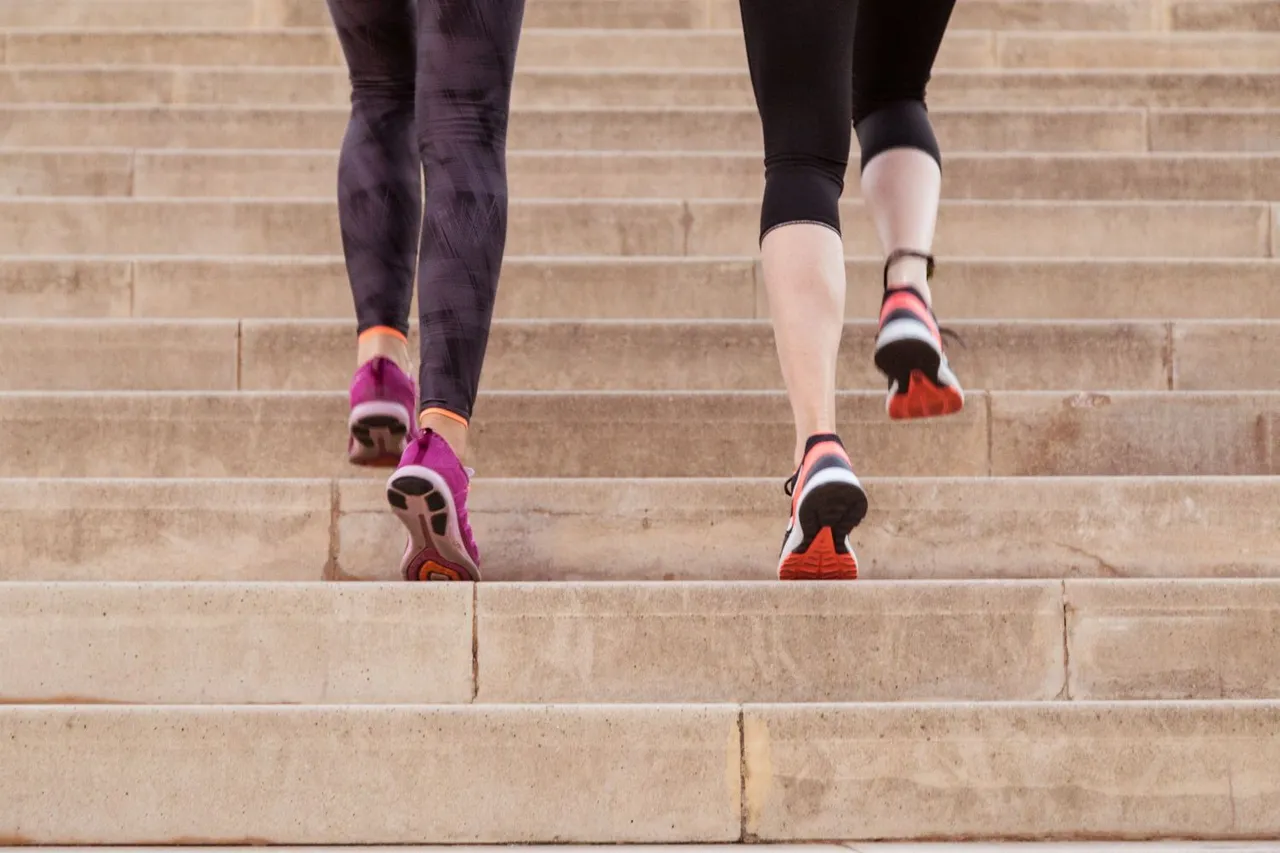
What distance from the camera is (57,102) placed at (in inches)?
234

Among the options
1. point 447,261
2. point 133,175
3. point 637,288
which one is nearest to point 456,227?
point 447,261

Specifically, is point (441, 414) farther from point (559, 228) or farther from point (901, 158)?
point (559, 228)

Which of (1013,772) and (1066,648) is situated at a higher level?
(1066,648)

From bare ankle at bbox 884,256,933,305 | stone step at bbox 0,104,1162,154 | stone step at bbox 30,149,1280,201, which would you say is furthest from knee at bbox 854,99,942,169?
stone step at bbox 0,104,1162,154

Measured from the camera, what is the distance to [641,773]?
217cm

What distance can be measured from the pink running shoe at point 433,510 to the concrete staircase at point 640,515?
11cm

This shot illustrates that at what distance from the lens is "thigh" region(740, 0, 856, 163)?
2.49 m

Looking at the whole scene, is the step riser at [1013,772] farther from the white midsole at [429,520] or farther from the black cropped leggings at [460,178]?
the black cropped leggings at [460,178]

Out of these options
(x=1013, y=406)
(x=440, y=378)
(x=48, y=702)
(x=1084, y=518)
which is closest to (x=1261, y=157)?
(x=1013, y=406)

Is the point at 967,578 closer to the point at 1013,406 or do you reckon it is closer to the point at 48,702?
the point at 1013,406

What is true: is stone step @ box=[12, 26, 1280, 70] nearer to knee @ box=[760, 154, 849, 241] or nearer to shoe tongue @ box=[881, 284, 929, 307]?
Answer: shoe tongue @ box=[881, 284, 929, 307]

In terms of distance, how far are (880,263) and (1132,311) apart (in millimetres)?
678

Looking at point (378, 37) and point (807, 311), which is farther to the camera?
point (378, 37)

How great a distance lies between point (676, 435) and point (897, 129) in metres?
0.82
